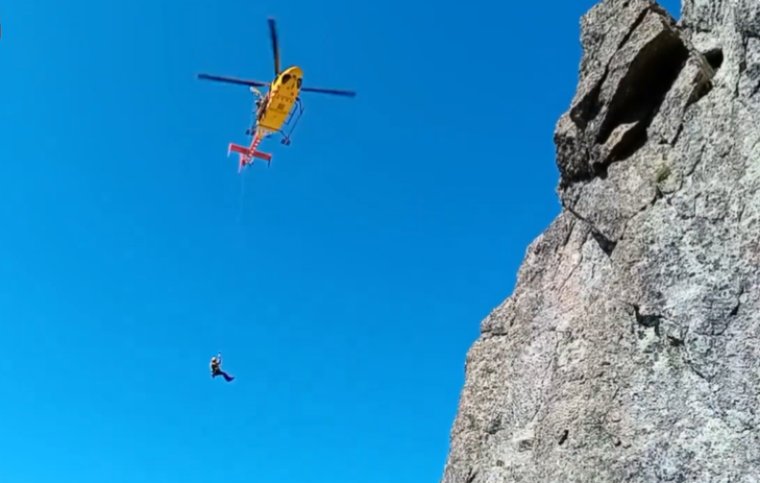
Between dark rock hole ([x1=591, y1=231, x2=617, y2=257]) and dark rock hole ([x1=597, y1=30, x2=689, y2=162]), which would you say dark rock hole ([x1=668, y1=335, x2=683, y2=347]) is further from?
dark rock hole ([x1=597, y1=30, x2=689, y2=162])

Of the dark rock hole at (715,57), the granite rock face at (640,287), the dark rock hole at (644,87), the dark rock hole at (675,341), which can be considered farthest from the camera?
the dark rock hole at (644,87)

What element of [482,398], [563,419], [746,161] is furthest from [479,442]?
[746,161]

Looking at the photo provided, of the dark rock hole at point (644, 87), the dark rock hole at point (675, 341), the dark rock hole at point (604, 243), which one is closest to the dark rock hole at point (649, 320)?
the dark rock hole at point (675, 341)

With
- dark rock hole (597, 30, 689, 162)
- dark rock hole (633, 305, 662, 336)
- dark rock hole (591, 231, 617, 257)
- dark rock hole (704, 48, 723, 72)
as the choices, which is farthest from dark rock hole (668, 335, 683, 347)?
dark rock hole (704, 48, 723, 72)

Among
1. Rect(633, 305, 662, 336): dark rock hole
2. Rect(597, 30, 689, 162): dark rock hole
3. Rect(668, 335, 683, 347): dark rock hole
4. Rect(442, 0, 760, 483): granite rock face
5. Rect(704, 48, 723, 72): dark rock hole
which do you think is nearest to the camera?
Rect(442, 0, 760, 483): granite rock face

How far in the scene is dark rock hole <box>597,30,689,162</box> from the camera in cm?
1688

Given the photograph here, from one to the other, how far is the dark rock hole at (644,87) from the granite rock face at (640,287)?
3cm

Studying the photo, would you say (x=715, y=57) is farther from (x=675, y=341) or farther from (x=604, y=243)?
(x=675, y=341)

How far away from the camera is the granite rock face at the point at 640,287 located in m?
13.0

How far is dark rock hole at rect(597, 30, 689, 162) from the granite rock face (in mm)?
32

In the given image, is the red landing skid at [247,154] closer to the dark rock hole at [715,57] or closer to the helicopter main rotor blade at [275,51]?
the helicopter main rotor blade at [275,51]

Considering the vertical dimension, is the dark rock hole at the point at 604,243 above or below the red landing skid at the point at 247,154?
below

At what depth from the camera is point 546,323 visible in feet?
58.3

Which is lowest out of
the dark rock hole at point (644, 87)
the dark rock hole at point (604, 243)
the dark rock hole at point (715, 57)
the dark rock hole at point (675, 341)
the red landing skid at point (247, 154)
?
the dark rock hole at point (675, 341)
